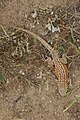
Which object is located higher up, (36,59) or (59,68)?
(36,59)

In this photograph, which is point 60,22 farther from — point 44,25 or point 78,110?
point 78,110

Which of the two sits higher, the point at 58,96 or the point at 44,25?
the point at 44,25

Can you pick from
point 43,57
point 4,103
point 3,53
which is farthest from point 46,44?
point 4,103
